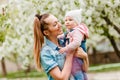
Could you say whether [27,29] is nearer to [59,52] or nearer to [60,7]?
[60,7]

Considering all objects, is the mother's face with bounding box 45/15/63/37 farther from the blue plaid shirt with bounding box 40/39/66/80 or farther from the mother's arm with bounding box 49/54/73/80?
the mother's arm with bounding box 49/54/73/80

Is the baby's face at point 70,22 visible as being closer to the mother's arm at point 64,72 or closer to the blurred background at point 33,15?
the mother's arm at point 64,72

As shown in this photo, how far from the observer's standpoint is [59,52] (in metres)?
4.16

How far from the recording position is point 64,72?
4074 millimetres

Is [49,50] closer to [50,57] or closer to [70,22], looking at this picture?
[50,57]

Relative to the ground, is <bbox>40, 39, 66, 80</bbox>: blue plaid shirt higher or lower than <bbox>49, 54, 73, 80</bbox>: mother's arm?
higher

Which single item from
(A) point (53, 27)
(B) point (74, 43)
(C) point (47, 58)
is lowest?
(C) point (47, 58)

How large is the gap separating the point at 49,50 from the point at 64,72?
239 mm

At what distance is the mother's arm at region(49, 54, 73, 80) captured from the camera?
13.4 ft

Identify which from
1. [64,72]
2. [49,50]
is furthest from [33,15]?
[64,72]

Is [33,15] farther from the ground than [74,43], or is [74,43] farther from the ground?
[74,43]

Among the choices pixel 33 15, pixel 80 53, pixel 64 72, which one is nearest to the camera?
pixel 64 72

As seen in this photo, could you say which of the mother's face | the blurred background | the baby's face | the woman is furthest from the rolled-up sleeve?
the blurred background

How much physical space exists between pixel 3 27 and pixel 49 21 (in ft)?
22.1
